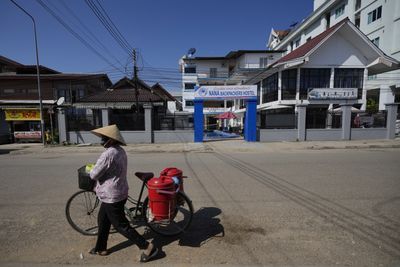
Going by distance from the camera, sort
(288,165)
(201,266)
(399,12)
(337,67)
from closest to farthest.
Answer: (201,266), (288,165), (337,67), (399,12)

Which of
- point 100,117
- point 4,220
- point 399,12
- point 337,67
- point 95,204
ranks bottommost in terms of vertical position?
point 4,220

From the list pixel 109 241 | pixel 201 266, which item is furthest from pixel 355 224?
pixel 109 241

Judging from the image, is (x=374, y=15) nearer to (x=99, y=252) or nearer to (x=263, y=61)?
(x=263, y=61)

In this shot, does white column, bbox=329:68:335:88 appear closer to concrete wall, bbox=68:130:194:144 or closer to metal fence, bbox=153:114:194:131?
metal fence, bbox=153:114:194:131

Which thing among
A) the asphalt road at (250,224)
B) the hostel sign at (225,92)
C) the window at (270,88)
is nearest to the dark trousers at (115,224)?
the asphalt road at (250,224)

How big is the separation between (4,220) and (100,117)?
13614 mm

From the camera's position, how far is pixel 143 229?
3578 millimetres

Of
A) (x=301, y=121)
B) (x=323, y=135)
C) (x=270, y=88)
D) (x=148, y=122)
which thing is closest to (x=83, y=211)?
(x=148, y=122)

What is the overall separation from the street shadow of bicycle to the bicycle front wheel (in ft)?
2.54

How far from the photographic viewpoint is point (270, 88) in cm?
2578

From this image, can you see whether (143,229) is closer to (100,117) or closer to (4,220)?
(4,220)

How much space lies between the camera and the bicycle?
10.6ft

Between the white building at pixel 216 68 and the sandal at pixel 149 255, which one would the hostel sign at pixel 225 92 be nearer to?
the sandal at pixel 149 255

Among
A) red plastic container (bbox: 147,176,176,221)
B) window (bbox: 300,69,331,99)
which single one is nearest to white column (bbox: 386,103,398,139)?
window (bbox: 300,69,331,99)
